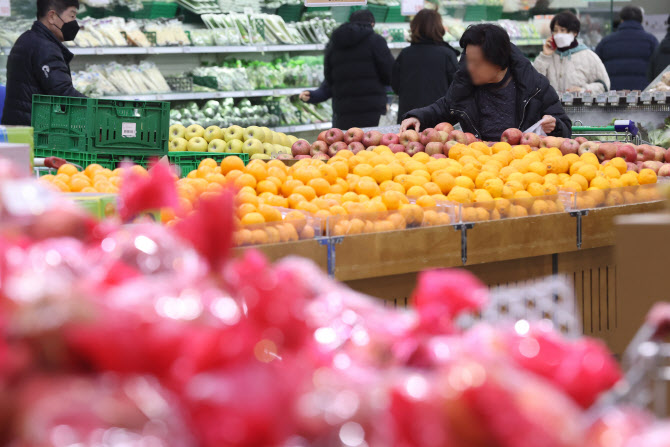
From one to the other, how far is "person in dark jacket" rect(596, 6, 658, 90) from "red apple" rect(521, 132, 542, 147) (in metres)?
4.37

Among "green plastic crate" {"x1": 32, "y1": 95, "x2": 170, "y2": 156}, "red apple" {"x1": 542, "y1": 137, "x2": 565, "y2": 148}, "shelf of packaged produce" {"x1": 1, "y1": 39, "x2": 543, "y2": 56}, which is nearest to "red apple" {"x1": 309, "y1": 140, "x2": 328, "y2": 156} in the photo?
"green plastic crate" {"x1": 32, "y1": 95, "x2": 170, "y2": 156}

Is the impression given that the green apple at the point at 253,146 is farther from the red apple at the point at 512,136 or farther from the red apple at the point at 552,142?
the red apple at the point at 552,142

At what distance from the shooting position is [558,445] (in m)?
0.54

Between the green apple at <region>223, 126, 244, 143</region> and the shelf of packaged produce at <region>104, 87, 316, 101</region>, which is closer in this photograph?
the green apple at <region>223, 126, 244, 143</region>

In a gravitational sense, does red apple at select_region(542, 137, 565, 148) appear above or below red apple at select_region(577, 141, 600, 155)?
above

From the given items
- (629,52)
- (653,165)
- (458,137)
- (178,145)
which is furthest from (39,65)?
(629,52)

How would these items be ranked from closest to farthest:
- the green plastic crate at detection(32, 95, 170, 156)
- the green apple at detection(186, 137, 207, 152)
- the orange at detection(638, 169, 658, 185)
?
the orange at detection(638, 169, 658, 185)
the green plastic crate at detection(32, 95, 170, 156)
the green apple at detection(186, 137, 207, 152)

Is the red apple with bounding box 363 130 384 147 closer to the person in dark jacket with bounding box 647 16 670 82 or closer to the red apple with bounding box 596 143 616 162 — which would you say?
the red apple with bounding box 596 143 616 162

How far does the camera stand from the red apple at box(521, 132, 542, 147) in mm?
4246

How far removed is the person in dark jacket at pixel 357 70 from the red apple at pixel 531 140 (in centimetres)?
252

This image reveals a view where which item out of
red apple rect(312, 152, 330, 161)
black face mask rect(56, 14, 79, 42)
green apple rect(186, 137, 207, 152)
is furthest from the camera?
green apple rect(186, 137, 207, 152)

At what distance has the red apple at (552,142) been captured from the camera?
421 centimetres

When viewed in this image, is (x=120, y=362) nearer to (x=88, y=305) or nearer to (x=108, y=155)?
(x=88, y=305)

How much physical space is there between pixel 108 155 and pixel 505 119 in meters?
2.02
